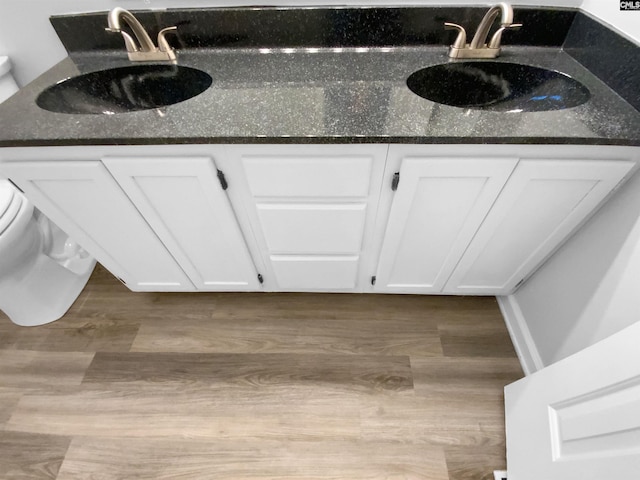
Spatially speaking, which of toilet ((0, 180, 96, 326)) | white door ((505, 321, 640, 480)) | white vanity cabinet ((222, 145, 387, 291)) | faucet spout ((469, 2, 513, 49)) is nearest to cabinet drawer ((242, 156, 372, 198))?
white vanity cabinet ((222, 145, 387, 291))

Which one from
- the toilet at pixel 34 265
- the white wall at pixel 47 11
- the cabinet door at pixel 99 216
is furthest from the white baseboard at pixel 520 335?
the toilet at pixel 34 265

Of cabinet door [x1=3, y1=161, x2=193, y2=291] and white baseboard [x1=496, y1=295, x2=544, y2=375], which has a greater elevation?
cabinet door [x1=3, y1=161, x2=193, y2=291]

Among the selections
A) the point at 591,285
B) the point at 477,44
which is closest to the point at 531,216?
the point at 591,285

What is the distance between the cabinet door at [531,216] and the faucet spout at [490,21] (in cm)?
40

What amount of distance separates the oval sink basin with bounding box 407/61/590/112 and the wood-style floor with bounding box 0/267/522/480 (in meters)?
0.83

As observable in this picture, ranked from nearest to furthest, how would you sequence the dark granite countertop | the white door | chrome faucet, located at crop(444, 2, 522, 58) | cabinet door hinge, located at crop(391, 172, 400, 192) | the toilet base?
1. the white door
2. the dark granite countertop
3. cabinet door hinge, located at crop(391, 172, 400, 192)
4. chrome faucet, located at crop(444, 2, 522, 58)
5. the toilet base

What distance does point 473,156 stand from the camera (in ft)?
2.73

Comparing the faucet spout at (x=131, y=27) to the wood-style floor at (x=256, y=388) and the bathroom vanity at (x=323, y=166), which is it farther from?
the wood-style floor at (x=256, y=388)

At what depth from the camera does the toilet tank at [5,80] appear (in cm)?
119

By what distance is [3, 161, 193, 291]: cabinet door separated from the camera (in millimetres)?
889

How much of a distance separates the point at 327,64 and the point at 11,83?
1.24 meters

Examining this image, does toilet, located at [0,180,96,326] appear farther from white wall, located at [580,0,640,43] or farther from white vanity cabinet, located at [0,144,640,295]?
white wall, located at [580,0,640,43]

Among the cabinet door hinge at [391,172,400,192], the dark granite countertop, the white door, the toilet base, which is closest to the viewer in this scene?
the white door

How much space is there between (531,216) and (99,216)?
1.34 meters
